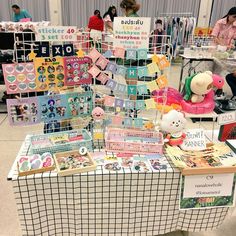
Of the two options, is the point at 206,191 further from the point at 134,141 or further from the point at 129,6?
the point at 129,6

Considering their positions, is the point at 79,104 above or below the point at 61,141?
above

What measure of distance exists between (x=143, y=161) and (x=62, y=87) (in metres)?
0.61

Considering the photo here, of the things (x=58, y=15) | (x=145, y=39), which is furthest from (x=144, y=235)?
(x=58, y=15)

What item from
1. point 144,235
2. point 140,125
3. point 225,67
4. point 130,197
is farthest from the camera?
point 225,67

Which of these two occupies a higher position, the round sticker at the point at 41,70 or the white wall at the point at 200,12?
the white wall at the point at 200,12

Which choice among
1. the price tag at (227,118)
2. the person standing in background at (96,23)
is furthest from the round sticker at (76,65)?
the person standing in background at (96,23)

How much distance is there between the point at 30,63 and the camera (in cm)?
141

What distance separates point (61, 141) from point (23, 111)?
0.87 ft

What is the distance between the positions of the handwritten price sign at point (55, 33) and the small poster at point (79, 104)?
31 cm

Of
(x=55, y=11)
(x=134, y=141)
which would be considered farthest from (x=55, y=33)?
(x=55, y=11)

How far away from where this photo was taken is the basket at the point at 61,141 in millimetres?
1464

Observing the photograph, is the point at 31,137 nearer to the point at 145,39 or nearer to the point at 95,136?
the point at 95,136

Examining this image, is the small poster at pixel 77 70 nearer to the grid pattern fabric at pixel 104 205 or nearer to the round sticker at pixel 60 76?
the round sticker at pixel 60 76

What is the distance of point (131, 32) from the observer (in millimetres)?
1426
